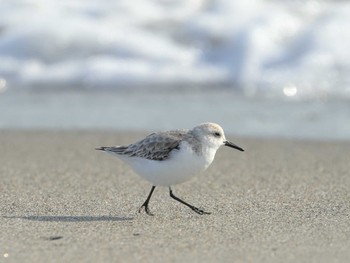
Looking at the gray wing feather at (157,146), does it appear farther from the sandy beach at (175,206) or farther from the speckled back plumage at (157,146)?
the sandy beach at (175,206)

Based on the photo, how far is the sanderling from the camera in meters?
4.42

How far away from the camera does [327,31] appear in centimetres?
1045

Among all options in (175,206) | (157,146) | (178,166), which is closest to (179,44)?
(175,206)

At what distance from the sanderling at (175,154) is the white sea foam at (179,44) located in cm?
467

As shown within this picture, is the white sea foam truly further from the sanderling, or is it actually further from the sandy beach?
the sanderling

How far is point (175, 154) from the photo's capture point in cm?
443

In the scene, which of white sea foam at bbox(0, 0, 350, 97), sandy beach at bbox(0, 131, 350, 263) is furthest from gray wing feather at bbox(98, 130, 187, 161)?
white sea foam at bbox(0, 0, 350, 97)

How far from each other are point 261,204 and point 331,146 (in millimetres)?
2003

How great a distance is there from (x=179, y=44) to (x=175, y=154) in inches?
253

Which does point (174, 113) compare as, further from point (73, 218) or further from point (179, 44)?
point (73, 218)

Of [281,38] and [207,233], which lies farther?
[281,38]

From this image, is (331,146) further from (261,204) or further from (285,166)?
(261,204)

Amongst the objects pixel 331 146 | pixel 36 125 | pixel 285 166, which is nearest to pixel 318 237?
pixel 285 166

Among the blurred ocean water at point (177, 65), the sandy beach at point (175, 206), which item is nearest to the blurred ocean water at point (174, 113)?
the blurred ocean water at point (177, 65)
